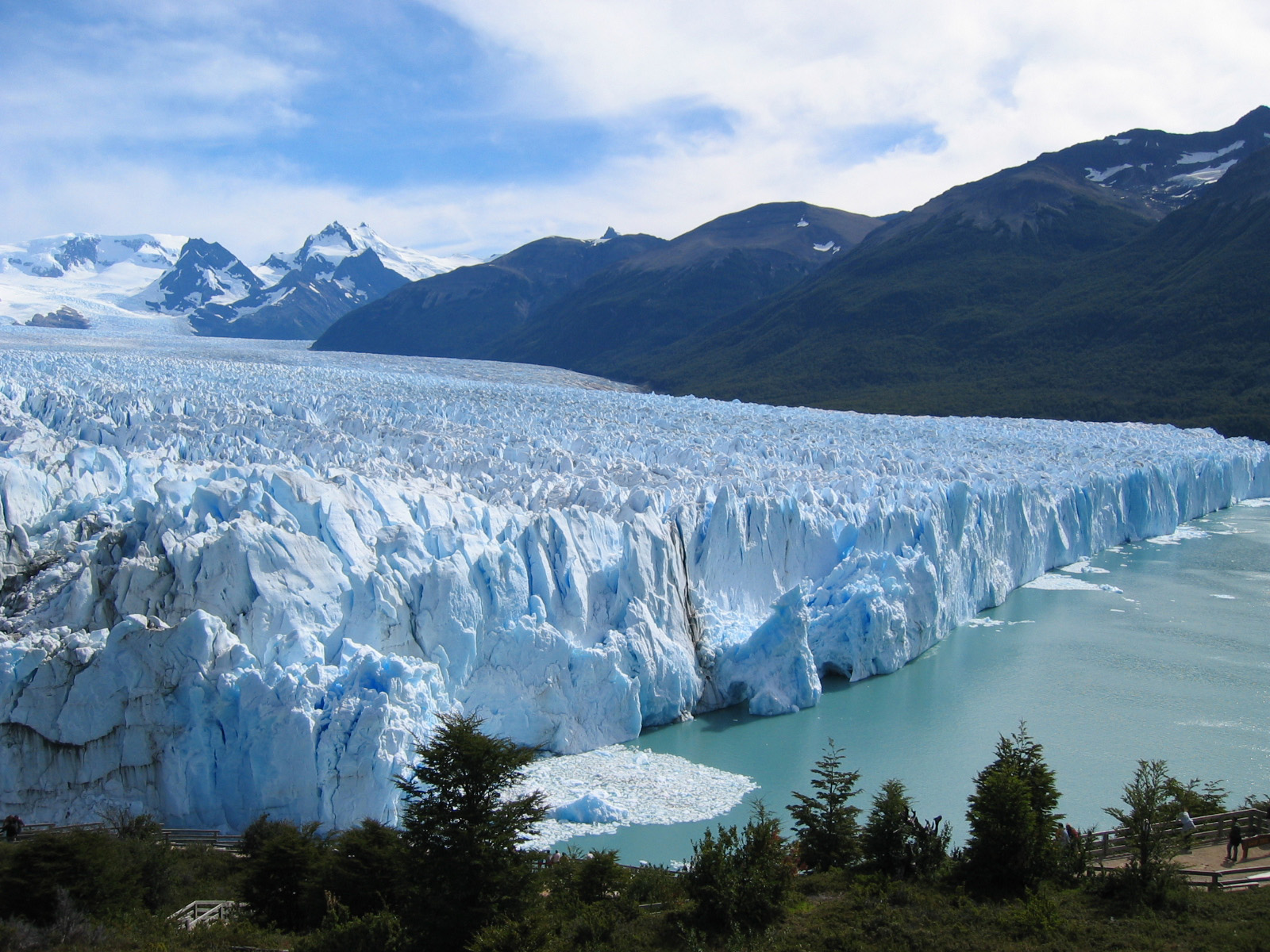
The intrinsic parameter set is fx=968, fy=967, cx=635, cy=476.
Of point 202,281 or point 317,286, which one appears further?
point 317,286

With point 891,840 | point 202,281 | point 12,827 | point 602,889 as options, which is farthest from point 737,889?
point 202,281

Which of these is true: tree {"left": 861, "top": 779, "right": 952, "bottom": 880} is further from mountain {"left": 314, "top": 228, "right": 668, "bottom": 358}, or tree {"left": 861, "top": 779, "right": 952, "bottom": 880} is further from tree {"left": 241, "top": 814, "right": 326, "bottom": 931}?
mountain {"left": 314, "top": 228, "right": 668, "bottom": 358}

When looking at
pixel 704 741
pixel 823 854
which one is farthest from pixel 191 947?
pixel 704 741

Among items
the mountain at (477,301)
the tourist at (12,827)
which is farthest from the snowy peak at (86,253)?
the tourist at (12,827)

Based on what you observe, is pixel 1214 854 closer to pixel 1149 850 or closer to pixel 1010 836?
pixel 1149 850

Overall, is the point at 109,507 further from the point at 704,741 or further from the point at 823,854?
the point at 823,854

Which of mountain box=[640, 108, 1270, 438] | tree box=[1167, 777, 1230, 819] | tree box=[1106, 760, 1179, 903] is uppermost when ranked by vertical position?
mountain box=[640, 108, 1270, 438]

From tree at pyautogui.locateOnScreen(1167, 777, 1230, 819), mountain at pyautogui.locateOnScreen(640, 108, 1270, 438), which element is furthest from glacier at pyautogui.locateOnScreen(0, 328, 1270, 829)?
mountain at pyautogui.locateOnScreen(640, 108, 1270, 438)
